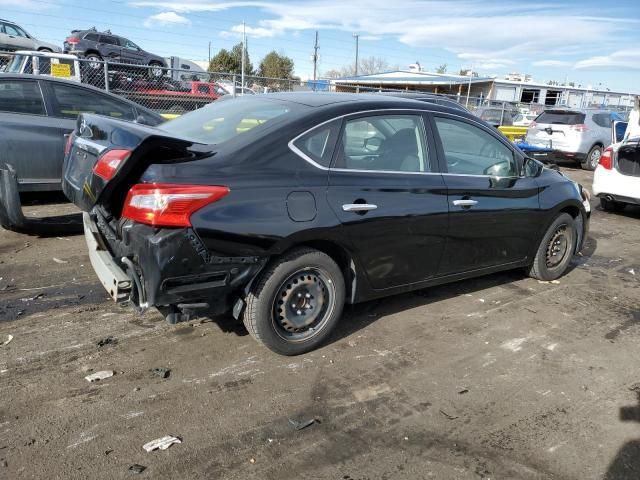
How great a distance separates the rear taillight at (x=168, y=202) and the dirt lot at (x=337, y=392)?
104 cm

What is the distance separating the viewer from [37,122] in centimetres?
650

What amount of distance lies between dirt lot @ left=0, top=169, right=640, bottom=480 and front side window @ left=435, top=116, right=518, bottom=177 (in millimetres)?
1206

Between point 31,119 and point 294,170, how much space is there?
474 cm

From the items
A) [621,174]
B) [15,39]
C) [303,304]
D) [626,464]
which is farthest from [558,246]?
[15,39]

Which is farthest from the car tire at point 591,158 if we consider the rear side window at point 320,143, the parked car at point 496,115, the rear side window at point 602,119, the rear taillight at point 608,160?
the rear side window at point 320,143

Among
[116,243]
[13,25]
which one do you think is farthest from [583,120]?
[13,25]

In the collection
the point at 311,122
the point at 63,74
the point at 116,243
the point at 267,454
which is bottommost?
the point at 267,454

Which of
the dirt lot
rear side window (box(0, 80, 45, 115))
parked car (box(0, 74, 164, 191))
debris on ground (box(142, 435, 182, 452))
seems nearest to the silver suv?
the dirt lot

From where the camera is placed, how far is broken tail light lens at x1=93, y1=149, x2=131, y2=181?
3132mm

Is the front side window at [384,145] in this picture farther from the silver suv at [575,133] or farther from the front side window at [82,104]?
the silver suv at [575,133]

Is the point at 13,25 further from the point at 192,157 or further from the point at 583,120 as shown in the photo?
the point at 192,157

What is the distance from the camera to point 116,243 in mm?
3320

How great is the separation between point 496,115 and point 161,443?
67.0 feet

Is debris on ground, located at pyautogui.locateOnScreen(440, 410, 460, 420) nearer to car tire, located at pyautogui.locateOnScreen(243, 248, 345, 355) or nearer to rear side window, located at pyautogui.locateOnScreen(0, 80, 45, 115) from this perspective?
car tire, located at pyautogui.locateOnScreen(243, 248, 345, 355)
